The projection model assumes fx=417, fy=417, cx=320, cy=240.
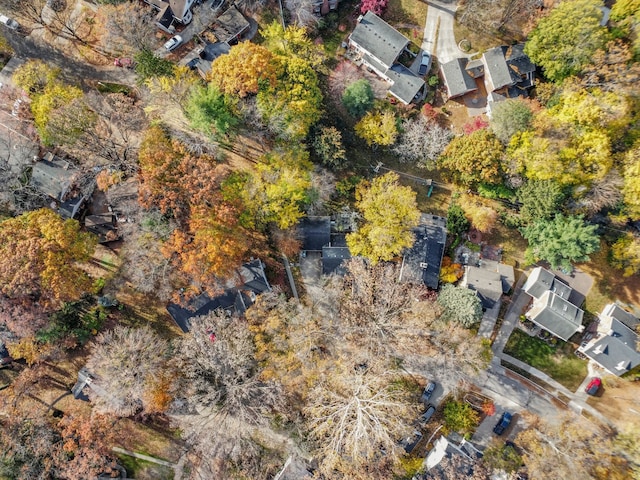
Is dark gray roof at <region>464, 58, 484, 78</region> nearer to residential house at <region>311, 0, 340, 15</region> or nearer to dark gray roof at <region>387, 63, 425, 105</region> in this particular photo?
dark gray roof at <region>387, 63, 425, 105</region>

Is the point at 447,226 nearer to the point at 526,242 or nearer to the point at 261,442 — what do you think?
the point at 526,242

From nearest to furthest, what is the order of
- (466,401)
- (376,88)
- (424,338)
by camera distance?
(424,338), (466,401), (376,88)

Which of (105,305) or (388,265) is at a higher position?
(388,265)

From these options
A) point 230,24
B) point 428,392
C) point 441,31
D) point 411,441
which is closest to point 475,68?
point 441,31

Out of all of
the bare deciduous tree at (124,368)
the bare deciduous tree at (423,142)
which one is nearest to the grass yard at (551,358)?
the bare deciduous tree at (423,142)

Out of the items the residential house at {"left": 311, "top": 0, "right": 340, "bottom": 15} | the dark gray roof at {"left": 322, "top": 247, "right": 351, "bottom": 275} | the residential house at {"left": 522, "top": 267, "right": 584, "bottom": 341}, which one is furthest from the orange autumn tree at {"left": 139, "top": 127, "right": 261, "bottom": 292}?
the residential house at {"left": 522, "top": 267, "right": 584, "bottom": 341}

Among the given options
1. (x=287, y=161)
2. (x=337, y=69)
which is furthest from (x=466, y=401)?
(x=337, y=69)

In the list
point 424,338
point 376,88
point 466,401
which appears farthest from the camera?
point 376,88

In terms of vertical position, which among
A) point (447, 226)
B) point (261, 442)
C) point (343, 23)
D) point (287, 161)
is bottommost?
point (261, 442)
